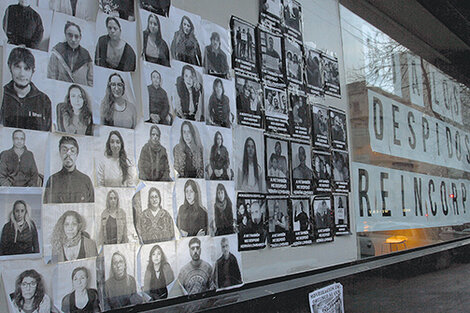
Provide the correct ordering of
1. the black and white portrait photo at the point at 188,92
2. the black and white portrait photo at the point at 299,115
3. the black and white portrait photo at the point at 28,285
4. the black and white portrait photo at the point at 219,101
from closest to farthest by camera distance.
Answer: the black and white portrait photo at the point at 28,285 < the black and white portrait photo at the point at 188,92 < the black and white portrait photo at the point at 219,101 < the black and white portrait photo at the point at 299,115

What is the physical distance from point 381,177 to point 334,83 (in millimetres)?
862

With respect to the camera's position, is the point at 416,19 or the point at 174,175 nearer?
the point at 174,175

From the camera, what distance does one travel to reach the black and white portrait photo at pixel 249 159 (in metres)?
2.08

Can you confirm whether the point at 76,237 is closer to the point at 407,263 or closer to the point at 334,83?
the point at 334,83

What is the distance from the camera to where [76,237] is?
4.72 ft

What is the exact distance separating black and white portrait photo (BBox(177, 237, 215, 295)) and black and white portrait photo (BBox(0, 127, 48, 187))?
0.63 meters

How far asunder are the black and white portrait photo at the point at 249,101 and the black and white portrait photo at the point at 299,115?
0.27m

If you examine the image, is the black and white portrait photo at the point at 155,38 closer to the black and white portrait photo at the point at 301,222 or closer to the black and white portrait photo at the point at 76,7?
the black and white portrait photo at the point at 76,7

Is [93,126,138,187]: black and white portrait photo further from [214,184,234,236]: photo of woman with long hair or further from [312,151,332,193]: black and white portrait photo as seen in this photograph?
[312,151,332,193]: black and white portrait photo

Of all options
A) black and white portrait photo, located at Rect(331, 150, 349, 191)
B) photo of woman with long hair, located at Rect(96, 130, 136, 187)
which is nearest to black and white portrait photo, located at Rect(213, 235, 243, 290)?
photo of woman with long hair, located at Rect(96, 130, 136, 187)

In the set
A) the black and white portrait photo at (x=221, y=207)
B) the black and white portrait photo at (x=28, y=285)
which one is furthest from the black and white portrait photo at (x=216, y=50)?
the black and white portrait photo at (x=28, y=285)

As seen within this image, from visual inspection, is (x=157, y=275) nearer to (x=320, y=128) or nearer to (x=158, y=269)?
(x=158, y=269)

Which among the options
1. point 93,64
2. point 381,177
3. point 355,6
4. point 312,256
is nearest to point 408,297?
point 381,177

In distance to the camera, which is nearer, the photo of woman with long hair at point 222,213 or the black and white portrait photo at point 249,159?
the photo of woman with long hair at point 222,213
